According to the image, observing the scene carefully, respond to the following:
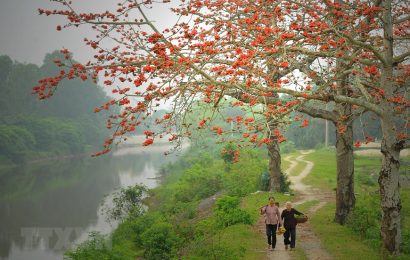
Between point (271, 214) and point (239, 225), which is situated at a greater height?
point (271, 214)

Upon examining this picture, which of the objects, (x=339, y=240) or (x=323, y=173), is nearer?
(x=339, y=240)

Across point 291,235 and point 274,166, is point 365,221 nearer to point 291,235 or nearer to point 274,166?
point 291,235

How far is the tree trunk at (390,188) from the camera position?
11578 millimetres

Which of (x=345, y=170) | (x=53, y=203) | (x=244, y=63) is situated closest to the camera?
(x=244, y=63)

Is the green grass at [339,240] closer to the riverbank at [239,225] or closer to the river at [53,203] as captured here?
the riverbank at [239,225]

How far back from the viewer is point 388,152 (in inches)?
458

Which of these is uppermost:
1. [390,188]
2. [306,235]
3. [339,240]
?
[390,188]

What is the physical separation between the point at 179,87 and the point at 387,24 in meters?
6.60

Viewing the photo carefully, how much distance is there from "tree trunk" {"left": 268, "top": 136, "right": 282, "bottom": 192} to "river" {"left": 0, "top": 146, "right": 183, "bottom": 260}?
11789 mm

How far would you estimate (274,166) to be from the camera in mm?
25109

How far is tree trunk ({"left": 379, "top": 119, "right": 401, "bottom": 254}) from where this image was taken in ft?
38.0

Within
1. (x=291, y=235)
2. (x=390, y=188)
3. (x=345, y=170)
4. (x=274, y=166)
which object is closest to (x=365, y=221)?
(x=345, y=170)

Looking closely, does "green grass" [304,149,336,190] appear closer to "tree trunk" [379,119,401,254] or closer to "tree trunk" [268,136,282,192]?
"tree trunk" [268,136,282,192]

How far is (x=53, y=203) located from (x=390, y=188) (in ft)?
119
